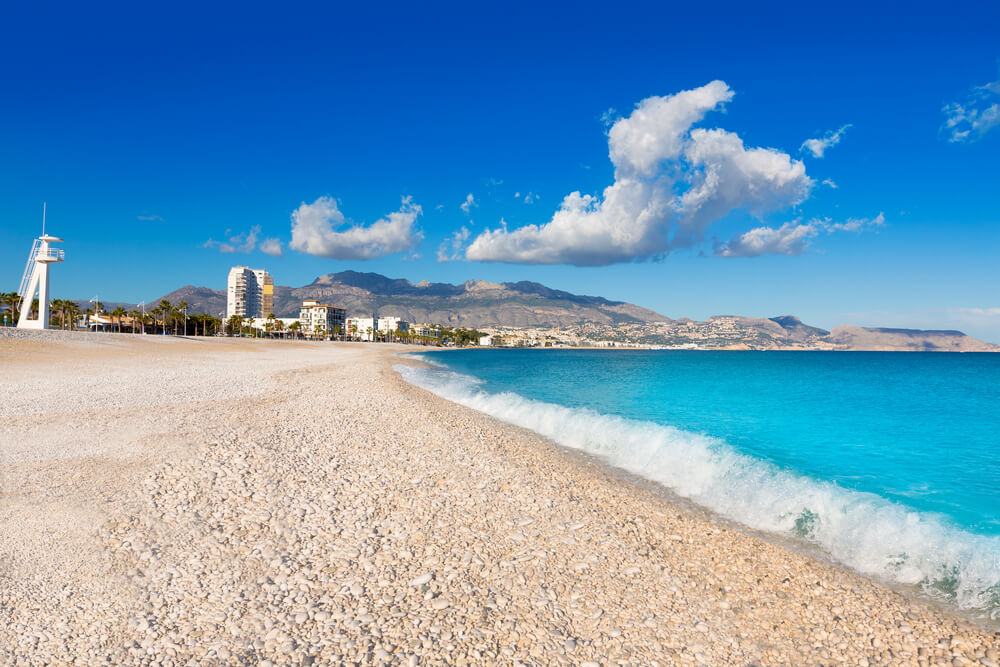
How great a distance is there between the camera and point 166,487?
8672mm

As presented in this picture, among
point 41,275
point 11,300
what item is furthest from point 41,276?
point 11,300

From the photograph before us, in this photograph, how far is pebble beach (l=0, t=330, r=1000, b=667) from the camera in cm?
482

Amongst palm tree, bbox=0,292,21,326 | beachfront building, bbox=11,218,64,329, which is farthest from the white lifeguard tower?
palm tree, bbox=0,292,21,326

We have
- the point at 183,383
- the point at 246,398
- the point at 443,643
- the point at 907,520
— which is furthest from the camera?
the point at 183,383

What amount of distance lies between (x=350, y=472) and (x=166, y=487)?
3.09 m

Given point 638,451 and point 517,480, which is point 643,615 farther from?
point 638,451

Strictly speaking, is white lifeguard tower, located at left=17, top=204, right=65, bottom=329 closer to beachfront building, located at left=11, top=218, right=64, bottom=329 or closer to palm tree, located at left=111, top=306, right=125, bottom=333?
beachfront building, located at left=11, top=218, right=64, bottom=329

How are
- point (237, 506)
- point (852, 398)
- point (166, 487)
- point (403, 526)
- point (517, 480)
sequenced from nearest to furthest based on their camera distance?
point (403, 526) < point (237, 506) < point (166, 487) < point (517, 480) < point (852, 398)

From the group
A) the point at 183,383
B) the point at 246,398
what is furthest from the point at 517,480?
the point at 183,383

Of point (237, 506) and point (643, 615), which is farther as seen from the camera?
point (237, 506)

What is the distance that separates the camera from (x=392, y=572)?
6141 millimetres

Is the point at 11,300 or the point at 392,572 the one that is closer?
the point at 392,572

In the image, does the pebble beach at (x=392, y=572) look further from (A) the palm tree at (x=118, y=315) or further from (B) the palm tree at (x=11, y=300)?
(A) the palm tree at (x=118, y=315)

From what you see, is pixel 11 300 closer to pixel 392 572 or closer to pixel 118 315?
pixel 118 315
